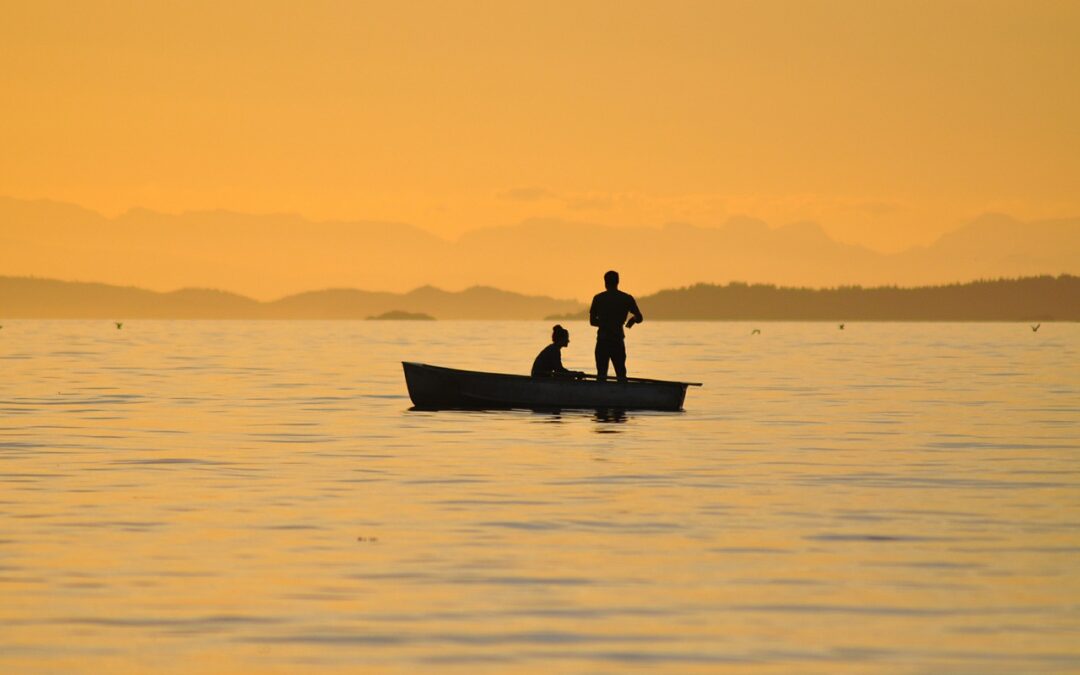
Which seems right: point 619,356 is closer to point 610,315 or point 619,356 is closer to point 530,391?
point 610,315

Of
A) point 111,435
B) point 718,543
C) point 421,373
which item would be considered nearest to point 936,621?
point 718,543

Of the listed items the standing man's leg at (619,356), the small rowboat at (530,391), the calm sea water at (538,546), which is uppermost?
the standing man's leg at (619,356)

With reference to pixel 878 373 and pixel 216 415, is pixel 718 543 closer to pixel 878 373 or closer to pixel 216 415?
pixel 216 415

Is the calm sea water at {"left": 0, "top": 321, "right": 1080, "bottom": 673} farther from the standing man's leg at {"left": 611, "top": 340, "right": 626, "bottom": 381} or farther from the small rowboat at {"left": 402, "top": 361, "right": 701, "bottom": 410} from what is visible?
the standing man's leg at {"left": 611, "top": 340, "right": 626, "bottom": 381}

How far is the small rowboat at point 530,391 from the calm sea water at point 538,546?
1.04 m

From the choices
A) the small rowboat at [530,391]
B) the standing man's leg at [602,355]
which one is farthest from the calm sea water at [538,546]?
the standing man's leg at [602,355]

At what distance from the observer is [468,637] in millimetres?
12164

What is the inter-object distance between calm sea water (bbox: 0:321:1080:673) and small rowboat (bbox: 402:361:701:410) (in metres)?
1.04

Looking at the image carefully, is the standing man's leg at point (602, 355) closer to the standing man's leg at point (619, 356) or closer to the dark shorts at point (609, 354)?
the dark shorts at point (609, 354)

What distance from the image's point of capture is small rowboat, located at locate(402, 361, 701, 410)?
35.8 metres

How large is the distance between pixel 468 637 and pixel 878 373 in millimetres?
56872

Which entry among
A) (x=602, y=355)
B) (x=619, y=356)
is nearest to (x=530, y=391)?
(x=602, y=355)

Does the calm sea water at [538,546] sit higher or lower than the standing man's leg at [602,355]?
lower

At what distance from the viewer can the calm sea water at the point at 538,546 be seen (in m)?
11.9
